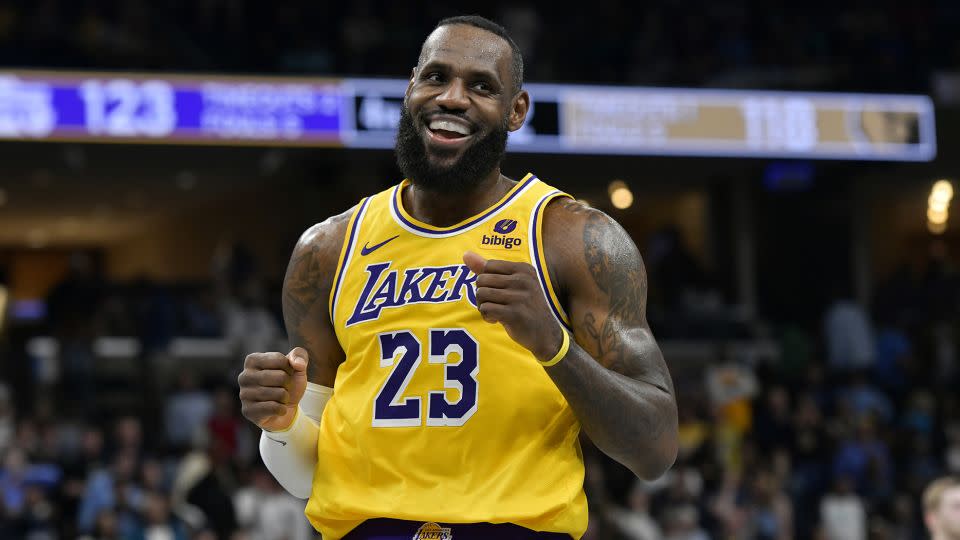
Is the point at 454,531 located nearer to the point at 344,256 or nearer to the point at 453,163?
the point at 344,256

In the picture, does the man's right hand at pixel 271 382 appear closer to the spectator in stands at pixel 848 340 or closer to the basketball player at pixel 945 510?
the basketball player at pixel 945 510

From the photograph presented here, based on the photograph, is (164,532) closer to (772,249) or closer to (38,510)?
(38,510)

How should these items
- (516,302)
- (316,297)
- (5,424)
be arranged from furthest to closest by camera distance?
1. (5,424)
2. (316,297)
3. (516,302)

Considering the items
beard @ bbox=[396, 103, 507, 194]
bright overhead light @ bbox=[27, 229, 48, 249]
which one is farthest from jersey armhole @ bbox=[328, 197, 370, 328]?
bright overhead light @ bbox=[27, 229, 48, 249]

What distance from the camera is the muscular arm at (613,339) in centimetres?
311

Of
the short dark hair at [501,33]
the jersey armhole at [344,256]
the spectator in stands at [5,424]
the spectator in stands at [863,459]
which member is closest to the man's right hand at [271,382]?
the jersey armhole at [344,256]

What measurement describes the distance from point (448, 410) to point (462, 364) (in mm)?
113

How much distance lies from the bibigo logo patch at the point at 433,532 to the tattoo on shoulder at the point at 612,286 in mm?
541

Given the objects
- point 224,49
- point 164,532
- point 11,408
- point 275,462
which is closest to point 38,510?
point 164,532

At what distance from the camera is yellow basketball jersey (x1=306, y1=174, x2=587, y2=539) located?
3248 mm

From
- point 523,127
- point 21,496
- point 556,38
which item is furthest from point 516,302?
point 556,38

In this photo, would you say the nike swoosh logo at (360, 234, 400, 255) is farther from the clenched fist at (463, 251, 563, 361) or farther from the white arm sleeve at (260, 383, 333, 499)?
the clenched fist at (463, 251, 563, 361)

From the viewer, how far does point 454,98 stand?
3352 millimetres

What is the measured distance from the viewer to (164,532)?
11391 mm
